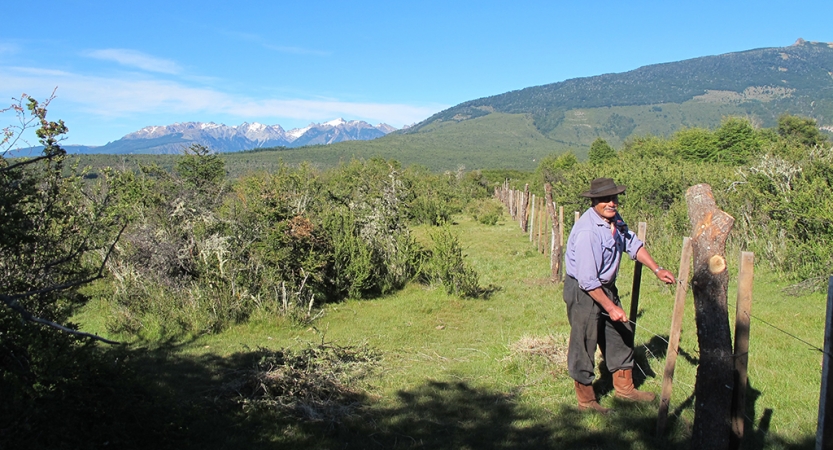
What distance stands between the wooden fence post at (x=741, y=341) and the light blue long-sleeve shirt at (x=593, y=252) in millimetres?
1040

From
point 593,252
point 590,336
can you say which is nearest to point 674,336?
point 590,336

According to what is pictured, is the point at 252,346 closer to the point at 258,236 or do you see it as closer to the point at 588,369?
the point at 258,236

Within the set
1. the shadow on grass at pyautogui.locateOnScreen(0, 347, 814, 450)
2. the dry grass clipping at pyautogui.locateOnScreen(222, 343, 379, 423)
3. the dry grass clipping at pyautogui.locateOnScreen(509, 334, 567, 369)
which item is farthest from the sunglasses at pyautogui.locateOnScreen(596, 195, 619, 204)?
the dry grass clipping at pyautogui.locateOnScreen(222, 343, 379, 423)

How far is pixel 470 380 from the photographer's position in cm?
577

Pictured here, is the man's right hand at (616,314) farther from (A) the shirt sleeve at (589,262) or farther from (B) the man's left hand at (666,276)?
(B) the man's left hand at (666,276)

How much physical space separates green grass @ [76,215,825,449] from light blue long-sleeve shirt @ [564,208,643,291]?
118 centimetres

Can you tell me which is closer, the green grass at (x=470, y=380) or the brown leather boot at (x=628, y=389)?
the green grass at (x=470, y=380)

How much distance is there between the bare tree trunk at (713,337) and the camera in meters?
3.51

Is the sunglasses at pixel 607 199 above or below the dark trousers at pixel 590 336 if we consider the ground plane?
above

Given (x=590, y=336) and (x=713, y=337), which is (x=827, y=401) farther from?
(x=590, y=336)

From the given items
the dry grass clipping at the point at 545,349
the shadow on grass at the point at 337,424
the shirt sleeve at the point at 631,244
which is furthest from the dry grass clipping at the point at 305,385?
the shirt sleeve at the point at 631,244

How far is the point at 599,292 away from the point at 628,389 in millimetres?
1125

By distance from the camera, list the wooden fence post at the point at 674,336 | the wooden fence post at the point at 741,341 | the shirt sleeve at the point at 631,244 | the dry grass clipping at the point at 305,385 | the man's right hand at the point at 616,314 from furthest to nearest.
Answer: the dry grass clipping at the point at 305,385 → the shirt sleeve at the point at 631,244 → the man's right hand at the point at 616,314 → the wooden fence post at the point at 674,336 → the wooden fence post at the point at 741,341

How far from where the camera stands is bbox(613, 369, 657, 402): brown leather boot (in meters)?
4.73
